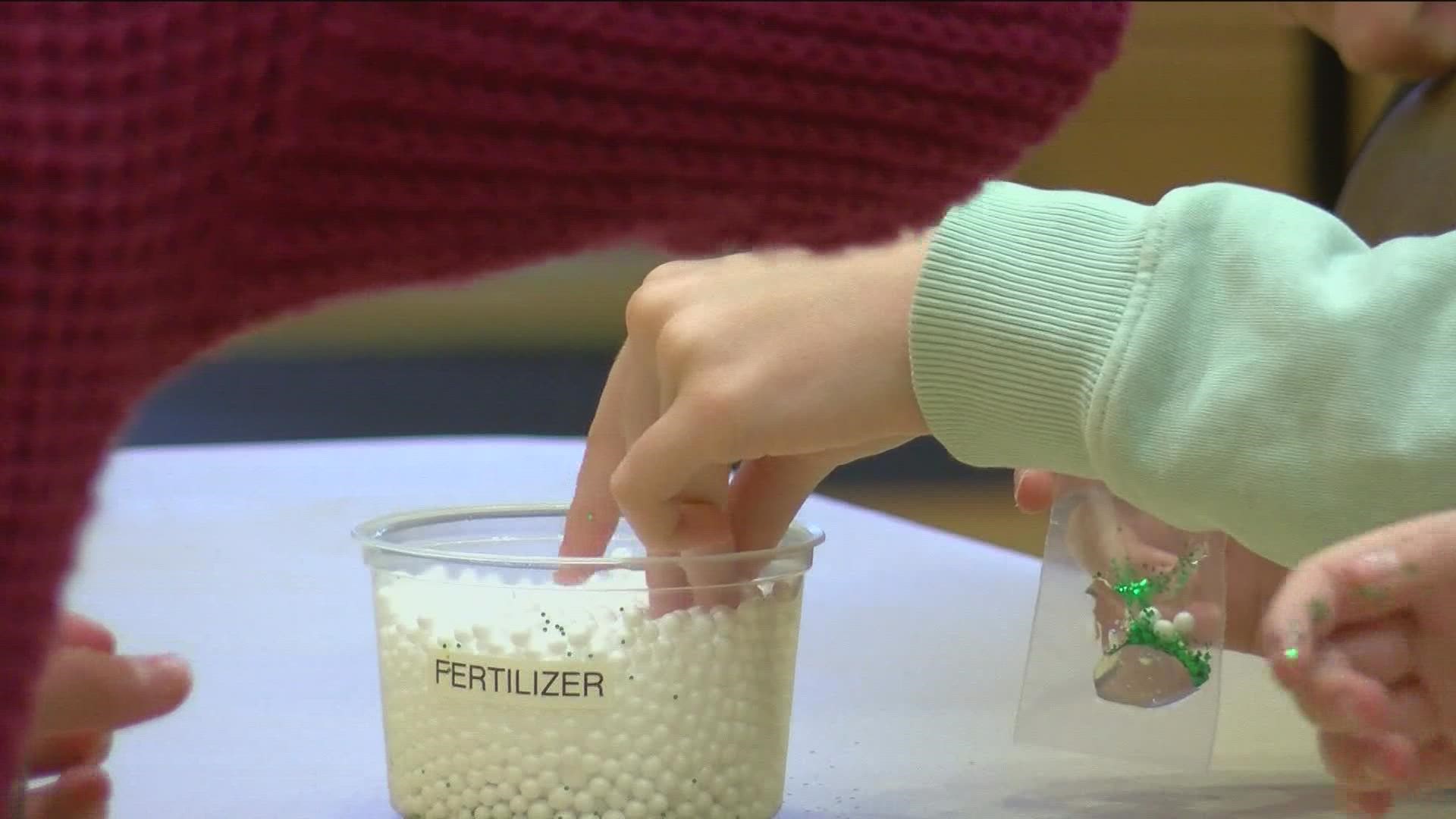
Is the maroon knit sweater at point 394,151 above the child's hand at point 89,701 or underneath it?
above

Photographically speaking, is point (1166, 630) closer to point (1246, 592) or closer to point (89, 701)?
point (1246, 592)

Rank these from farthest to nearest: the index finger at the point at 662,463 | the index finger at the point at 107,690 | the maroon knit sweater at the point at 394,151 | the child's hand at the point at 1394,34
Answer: the child's hand at the point at 1394,34, the index finger at the point at 662,463, the index finger at the point at 107,690, the maroon knit sweater at the point at 394,151

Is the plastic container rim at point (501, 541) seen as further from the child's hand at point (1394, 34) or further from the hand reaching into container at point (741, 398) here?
the child's hand at point (1394, 34)

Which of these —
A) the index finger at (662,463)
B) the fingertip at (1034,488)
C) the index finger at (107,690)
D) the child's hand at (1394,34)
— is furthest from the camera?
the child's hand at (1394,34)

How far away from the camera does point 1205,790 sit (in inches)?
19.6

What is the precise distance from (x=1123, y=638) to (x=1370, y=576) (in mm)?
159

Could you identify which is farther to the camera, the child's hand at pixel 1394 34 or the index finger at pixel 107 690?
the child's hand at pixel 1394 34

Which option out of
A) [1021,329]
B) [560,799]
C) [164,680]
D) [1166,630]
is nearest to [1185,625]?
[1166,630]

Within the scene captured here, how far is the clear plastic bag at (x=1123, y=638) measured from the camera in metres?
0.52

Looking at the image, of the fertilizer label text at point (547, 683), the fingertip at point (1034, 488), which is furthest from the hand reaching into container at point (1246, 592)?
the fertilizer label text at point (547, 683)

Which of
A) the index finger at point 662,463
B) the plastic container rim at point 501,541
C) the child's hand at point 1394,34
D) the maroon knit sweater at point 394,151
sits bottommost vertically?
the plastic container rim at point 501,541

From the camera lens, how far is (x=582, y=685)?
0.43m

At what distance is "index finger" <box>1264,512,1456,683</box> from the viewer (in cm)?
38

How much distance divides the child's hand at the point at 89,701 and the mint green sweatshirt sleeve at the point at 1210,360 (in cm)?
23
